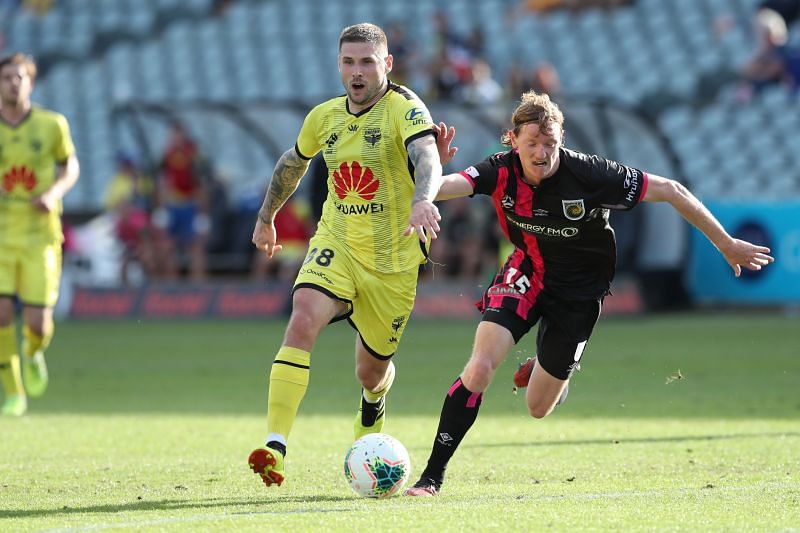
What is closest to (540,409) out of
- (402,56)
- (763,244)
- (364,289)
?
(364,289)

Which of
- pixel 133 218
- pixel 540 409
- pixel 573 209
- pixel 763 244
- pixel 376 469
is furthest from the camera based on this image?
pixel 133 218

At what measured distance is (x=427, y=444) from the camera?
8672mm

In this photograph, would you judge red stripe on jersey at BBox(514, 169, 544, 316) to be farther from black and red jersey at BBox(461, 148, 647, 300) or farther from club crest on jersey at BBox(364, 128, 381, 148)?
club crest on jersey at BBox(364, 128, 381, 148)

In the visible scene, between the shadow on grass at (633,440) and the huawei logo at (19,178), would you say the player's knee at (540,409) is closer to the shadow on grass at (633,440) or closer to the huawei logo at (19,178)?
the shadow on grass at (633,440)

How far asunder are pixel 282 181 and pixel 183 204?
45.8 ft

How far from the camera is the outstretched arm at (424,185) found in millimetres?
6336

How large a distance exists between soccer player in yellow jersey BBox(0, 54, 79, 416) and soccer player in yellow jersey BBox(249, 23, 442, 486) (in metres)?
3.97

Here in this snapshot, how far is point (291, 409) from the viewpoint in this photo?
6785mm

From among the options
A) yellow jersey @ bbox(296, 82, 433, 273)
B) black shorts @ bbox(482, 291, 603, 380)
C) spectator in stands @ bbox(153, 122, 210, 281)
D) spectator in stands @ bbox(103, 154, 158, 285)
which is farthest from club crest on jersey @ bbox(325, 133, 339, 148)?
spectator in stands @ bbox(103, 154, 158, 285)

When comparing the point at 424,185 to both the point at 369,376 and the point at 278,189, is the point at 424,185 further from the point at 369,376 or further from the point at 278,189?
the point at 369,376

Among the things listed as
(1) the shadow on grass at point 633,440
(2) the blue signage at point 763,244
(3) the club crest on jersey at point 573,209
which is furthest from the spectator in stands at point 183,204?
(3) the club crest on jersey at point 573,209

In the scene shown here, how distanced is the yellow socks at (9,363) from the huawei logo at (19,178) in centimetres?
116

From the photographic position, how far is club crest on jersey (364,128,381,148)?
7.30 metres

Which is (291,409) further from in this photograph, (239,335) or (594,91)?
(594,91)
